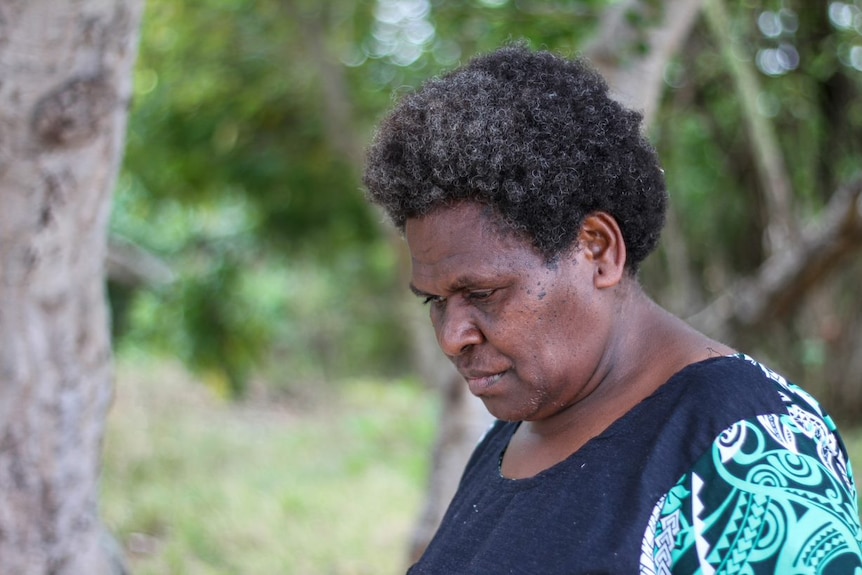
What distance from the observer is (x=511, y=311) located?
158 cm

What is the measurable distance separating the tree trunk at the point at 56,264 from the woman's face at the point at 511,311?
1236 millimetres

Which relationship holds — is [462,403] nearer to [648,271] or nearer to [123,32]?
[123,32]

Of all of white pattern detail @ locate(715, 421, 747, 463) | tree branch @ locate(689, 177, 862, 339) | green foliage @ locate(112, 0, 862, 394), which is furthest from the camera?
green foliage @ locate(112, 0, 862, 394)

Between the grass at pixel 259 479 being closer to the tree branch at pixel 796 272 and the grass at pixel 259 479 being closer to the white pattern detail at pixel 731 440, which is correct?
the tree branch at pixel 796 272

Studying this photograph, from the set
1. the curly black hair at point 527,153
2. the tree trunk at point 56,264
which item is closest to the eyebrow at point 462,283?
the curly black hair at point 527,153

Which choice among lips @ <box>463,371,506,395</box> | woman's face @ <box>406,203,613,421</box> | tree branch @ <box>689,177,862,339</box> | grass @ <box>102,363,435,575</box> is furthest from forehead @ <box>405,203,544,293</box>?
grass @ <box>102,363,435,575</box>

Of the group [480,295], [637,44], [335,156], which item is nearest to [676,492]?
[480,295]

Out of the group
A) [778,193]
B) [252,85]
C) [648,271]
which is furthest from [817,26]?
[252,85]

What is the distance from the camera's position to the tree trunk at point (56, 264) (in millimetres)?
2396

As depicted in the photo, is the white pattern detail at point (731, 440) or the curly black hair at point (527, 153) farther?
the curly black hair at point (527, 153)

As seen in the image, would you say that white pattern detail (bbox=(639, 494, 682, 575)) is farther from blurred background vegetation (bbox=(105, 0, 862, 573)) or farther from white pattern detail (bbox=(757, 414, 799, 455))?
blurred background vegetation (bbox=(105, 0, 862, 573))

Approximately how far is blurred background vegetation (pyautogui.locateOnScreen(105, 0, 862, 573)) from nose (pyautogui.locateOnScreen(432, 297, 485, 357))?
8.36ft

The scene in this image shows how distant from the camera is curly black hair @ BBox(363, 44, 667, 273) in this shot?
1.51 meters

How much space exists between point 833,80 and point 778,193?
1.71m
